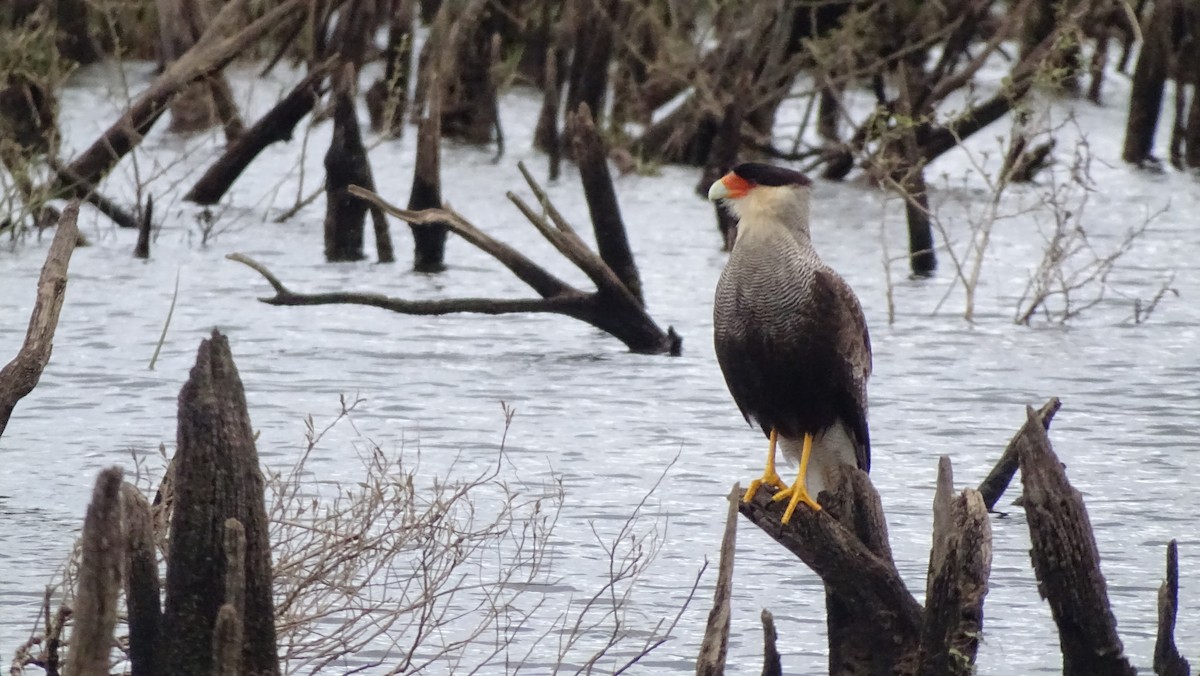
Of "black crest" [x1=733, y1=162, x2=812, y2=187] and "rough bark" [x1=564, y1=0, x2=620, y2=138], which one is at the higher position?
"black crest" [x1=733, y1=162, x2=812, y2=187]

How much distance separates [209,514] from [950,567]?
6.29ft

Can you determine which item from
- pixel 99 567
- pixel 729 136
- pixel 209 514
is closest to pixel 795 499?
pixel 209 514

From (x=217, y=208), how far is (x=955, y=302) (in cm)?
696

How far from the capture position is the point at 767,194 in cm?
642

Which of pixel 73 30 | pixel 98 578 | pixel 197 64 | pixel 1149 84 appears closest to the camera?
pixel 98 578

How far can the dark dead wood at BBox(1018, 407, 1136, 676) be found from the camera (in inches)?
218

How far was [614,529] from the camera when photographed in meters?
8.79

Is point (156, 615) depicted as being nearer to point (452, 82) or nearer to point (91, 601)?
point (91, 601)

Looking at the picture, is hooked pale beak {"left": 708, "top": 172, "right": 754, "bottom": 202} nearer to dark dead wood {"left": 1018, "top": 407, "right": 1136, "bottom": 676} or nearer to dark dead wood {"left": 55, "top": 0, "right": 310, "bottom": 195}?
dark dead wood {"left": 1018, "top": 407, "right": 1136, "bottom": 676}

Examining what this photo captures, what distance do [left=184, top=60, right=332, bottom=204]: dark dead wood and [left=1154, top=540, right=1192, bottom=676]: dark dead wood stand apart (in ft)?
36.2

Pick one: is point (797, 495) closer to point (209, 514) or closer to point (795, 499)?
point (795, 499)

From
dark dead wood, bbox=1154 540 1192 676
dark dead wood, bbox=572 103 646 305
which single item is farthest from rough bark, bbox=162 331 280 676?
dark dead wood, bbox=572 103 646 305

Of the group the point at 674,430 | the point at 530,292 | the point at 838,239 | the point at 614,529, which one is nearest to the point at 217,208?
the point at 530,292

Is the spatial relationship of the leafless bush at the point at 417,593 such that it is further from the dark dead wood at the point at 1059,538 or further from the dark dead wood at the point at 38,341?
the dark dead wood at the point at 1059,538
